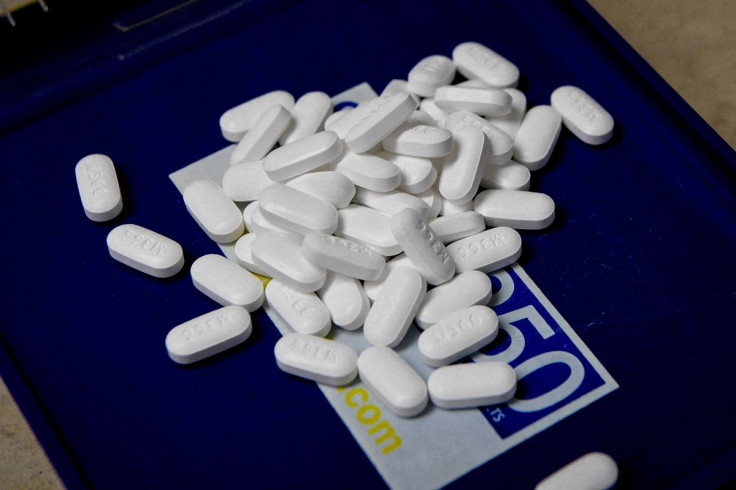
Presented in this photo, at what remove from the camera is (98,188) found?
137 cm

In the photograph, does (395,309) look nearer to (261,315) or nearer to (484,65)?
(261,315)

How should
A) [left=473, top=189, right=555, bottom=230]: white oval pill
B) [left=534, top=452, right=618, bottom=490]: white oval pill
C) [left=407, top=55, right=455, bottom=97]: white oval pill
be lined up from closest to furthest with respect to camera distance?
1. [left=534, top=452, right=618, bottom=490]: white oval pill
2. [left=473, top=189, right=555, bottom=230]: white oval pill
3. [left=407, top=55, right=455, bottom=97]: white oval pill

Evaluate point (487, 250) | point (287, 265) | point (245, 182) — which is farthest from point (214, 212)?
point (487, 250)

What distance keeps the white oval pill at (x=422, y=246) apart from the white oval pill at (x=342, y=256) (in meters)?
0.05

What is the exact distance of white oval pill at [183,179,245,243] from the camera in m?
1.31

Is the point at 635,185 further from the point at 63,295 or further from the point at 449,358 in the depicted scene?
the point at 63,295

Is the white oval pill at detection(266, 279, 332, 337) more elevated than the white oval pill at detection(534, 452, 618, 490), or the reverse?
the white oval pill at detection(266, 279, 332, 337)

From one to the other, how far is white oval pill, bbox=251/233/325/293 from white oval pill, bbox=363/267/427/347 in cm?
9

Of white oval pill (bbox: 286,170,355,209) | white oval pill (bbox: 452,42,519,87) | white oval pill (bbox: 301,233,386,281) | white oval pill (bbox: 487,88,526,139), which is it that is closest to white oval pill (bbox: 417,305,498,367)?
white oval pill (bbox: 301,233,386,281)

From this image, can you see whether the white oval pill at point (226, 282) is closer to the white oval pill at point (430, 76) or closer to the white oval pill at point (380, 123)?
the white oval pill at point (380, 123)

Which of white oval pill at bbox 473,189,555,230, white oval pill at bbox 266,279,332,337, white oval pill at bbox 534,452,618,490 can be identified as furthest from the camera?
white oval pill at bbox 473,189,555,230

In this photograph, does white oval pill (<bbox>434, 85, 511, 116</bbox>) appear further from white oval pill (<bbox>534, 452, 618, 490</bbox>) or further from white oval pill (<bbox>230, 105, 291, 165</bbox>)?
white oval pill (<bbox>534, 452, 618, 490</bbox>)

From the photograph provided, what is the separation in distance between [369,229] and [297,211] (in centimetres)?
10

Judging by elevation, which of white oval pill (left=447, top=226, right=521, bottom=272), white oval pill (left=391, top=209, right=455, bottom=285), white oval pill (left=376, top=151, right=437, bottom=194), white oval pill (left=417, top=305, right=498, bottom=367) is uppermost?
white oval pill (left=376, top=151, right=437, bottom=194)
